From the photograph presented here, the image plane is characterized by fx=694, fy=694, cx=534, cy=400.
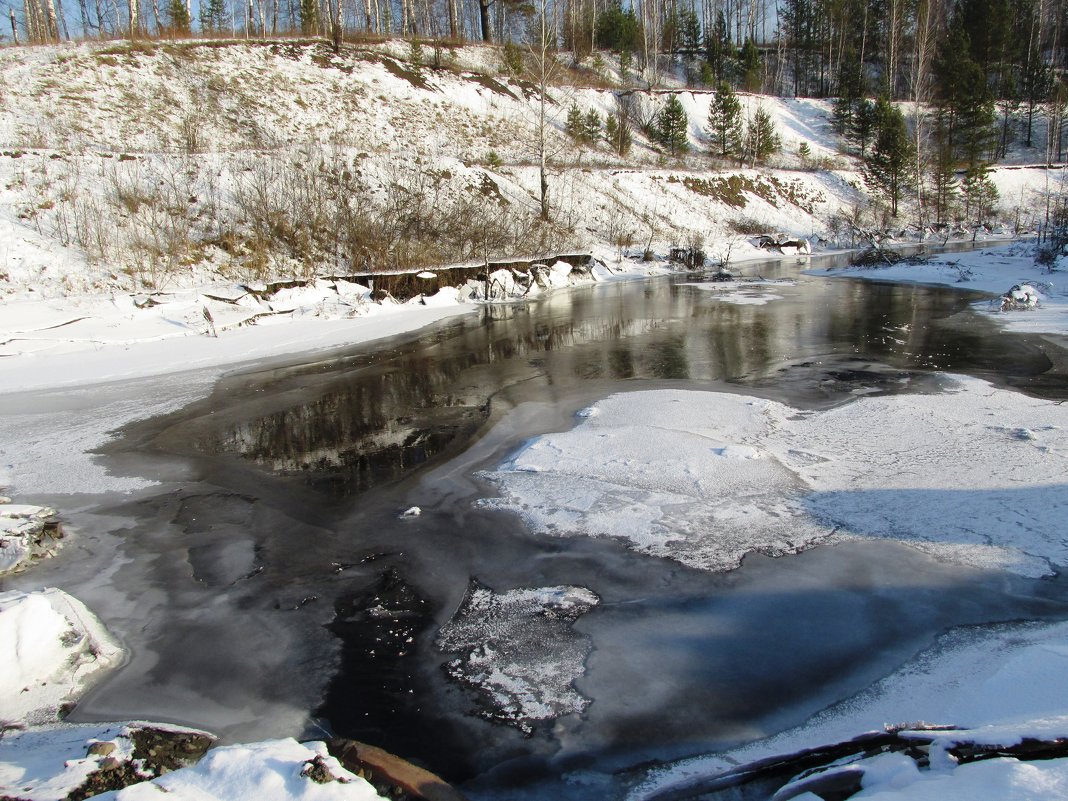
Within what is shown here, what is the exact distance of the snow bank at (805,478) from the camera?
450 centimetres

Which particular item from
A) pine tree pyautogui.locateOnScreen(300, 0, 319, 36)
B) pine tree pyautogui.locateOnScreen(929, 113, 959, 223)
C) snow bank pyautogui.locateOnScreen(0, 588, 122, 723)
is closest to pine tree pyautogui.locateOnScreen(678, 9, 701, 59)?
pine tree pyautogui.locateOnScreen(929, 113, 959, 223)

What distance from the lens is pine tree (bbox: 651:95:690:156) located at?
41812mm

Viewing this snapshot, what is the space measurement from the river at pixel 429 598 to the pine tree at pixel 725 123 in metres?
38.8

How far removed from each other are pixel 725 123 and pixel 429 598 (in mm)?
45311

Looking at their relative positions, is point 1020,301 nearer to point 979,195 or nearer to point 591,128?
point 591,128

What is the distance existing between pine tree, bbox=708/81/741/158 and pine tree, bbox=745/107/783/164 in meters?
1.12

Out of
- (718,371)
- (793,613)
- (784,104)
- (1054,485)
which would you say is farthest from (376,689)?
(784,104)

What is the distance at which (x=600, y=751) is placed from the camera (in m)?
2.84

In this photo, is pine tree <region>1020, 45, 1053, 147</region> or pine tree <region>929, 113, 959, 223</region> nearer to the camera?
pine tree <region>929, 113, 959, 223</region>

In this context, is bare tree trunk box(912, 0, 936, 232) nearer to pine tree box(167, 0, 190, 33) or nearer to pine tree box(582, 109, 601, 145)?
pine tree box(582, 109, 601, 145)

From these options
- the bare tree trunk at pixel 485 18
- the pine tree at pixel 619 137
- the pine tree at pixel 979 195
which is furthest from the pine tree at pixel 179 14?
the pine tree at pixel 979 195

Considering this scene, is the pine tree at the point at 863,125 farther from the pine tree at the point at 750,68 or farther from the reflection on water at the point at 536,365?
the reflection on water at the point at 536,365

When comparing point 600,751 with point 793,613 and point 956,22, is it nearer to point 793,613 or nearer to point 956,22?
point 793,613

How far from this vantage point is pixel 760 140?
44562mm
